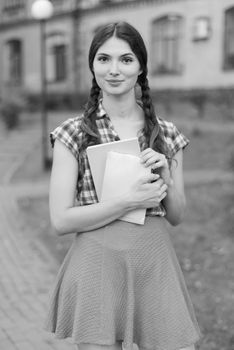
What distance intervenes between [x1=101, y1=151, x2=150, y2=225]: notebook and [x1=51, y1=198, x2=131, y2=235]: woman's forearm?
44 millimetres

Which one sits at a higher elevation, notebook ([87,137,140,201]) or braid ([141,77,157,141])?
braid ([141,77,157,141])

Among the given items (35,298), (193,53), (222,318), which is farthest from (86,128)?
(193,53)

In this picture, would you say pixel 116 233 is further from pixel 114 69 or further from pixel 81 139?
pixel 114 69

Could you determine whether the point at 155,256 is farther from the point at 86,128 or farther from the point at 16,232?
the point at 16,232

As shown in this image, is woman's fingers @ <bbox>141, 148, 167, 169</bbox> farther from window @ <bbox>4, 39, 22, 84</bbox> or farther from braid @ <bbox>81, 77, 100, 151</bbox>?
window @ <bbox>4, 39, 22, 84</bbox>

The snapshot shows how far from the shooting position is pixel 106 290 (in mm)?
2025

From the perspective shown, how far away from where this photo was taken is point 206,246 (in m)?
6.11

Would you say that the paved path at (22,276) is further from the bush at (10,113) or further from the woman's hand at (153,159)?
the bush at (10,113)

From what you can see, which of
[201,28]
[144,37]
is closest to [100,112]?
[201,28]

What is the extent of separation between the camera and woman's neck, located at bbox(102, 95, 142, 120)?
209cm

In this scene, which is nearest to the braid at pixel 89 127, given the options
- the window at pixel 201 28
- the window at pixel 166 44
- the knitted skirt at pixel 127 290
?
the knitted skirt at pixel 127 290

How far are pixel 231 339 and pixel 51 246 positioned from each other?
309 cm

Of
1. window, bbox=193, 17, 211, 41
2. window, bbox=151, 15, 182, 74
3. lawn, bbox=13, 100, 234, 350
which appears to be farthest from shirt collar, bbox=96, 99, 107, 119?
window, bbox=151, 15, 182, 74

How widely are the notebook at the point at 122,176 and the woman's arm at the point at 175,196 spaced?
6.0 inches
